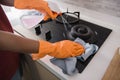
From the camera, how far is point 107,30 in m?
0.90

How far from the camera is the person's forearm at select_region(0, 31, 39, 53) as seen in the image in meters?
0.47

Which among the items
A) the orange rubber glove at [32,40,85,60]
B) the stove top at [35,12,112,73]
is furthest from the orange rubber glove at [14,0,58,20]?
the orange rubber glove at [32,40,85,60]

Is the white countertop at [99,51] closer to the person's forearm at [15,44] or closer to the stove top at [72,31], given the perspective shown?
the stove top at [72,31]

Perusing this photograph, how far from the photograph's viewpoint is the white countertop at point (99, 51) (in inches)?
24.5

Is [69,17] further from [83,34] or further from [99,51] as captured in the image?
[99,51]

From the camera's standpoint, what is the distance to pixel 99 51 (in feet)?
2.44

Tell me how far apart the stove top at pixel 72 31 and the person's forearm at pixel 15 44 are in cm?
26

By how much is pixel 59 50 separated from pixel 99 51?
0.88 feet

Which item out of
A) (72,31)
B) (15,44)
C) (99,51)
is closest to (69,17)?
(72,31)

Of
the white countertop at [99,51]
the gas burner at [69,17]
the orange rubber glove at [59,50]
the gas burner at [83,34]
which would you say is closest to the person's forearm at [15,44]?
the orange rubber glove at [59,50]

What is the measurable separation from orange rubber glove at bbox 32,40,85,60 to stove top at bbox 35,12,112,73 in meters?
0.08

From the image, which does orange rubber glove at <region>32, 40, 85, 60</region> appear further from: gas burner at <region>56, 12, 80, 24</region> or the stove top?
gas burner at <region>56, 12, 80, 24</region>

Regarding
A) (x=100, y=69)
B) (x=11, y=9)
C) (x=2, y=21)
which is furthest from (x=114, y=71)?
(x=11, y=9)

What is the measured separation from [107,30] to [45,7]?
45 cm
